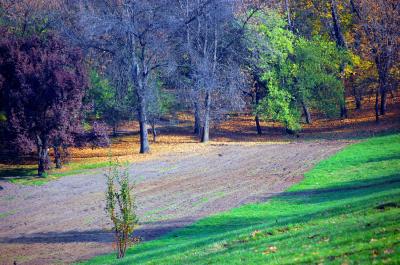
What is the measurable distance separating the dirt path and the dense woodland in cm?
480

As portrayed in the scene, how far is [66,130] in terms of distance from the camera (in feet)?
112

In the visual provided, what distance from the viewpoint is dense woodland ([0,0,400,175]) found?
3381 cm

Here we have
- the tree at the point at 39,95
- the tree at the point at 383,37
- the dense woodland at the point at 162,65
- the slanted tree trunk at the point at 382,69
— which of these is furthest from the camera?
the tree at the point at 383,37

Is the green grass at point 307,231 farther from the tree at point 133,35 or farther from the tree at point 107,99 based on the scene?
the tree at point 107,99

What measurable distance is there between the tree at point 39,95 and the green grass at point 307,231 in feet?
50.4

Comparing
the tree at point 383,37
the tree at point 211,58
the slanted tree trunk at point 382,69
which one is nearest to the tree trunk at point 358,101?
the tree at point 383,37

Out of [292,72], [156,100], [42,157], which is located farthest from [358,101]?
[42,157]

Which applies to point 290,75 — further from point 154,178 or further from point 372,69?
point 154,178

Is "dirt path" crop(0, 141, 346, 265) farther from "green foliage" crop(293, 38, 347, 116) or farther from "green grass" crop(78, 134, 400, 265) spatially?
"green foliage" crop(293, 38, 347, 116)

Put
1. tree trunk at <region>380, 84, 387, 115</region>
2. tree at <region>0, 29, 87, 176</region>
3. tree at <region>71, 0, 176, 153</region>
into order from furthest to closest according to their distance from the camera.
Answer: tree trunk at <region>380, 84, 387, 115</region>, tree at <region>71, 0, 176, 153</region>, tree at <region>0, 29, 87, 176</region>

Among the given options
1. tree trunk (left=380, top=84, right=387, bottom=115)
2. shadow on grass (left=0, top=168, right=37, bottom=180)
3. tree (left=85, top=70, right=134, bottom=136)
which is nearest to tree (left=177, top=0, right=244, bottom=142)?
tree (left=85, top=70, right=134, bottom=136)

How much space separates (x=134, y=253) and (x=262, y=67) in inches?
1214

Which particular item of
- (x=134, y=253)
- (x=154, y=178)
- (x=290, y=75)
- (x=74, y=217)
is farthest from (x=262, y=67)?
(x=134, y=253)

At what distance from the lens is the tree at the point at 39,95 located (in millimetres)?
33122
